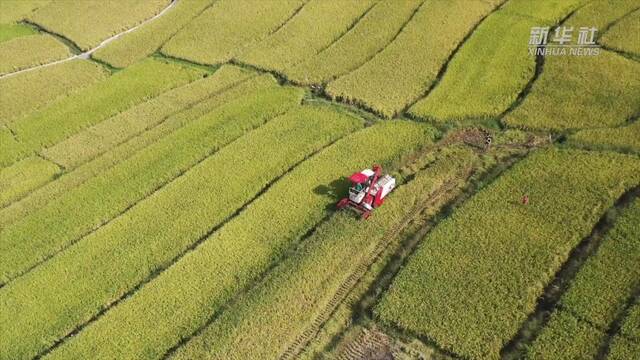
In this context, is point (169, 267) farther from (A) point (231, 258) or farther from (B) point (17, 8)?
(B) point (17, 8)

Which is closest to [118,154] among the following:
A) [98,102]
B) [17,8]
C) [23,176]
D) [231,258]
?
[23,176]

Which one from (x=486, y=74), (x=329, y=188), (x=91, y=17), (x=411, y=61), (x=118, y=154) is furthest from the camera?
(x=91, y=17)

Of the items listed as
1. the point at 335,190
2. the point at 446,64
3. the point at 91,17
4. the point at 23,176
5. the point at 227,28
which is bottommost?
the point at 23,176

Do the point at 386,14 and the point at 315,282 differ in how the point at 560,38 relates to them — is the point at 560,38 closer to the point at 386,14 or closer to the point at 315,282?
the point at 386,14

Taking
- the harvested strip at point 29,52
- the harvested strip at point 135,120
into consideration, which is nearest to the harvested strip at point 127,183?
the harvested strip at point 135,120

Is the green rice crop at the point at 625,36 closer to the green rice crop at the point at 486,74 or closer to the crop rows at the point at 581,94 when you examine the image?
the crop rows at the point at 581,94

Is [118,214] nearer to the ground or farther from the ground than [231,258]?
farther from the ground

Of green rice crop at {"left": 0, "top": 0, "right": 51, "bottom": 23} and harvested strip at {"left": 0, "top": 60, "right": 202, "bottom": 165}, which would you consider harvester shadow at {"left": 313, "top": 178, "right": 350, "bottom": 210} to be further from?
green rice crop at {"left": 0, "top": 0, "right": 51, "bottom": 23}
